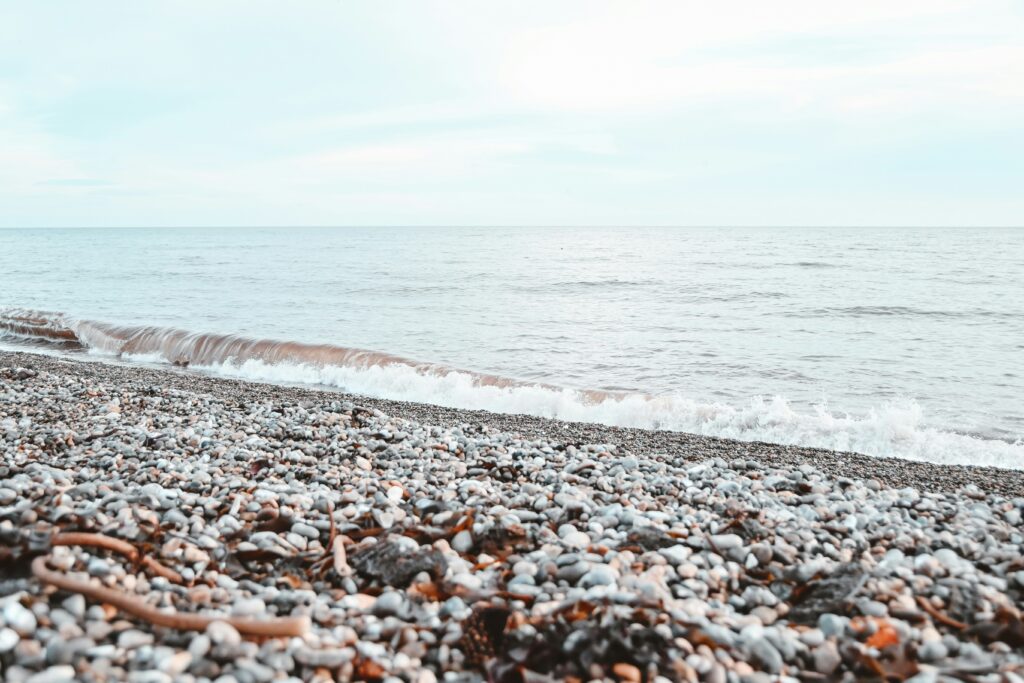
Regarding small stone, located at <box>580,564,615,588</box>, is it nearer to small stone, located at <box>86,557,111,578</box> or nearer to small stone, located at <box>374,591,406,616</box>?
small stone, located at <box>374,591,406,616</box>

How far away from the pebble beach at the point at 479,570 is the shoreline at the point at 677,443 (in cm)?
207

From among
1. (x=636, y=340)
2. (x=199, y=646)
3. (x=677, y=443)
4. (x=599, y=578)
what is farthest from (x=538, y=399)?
(x=199, y=646)

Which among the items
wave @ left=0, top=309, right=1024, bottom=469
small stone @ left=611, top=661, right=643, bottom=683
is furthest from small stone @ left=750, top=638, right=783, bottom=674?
wave @ left=0, top=309, right=1024, bottom=469

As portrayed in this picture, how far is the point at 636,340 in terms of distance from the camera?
1705 centimetres

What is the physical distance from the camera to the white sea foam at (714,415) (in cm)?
910

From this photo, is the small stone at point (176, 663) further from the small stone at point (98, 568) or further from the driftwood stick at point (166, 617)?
the small stone at point (98, 568)

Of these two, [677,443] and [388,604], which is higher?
[388,604]

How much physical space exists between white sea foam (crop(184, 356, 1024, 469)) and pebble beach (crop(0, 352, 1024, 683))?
4.40 meters

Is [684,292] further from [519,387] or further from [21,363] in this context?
[21,363]

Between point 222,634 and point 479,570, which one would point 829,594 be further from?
point 222,634

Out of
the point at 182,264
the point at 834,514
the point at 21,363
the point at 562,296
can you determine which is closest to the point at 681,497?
the point at 834,514

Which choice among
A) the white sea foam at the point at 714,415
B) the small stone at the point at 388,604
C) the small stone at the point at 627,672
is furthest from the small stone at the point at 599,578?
the white sea foam at the point at 714,415

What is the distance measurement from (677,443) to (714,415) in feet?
7.36

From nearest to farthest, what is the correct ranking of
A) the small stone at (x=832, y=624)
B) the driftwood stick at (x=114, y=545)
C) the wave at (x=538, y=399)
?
the small stone at (x=832, y=624) < the driftwood stick at (x=114, y=545) < the wave at (x=538, y=399)
